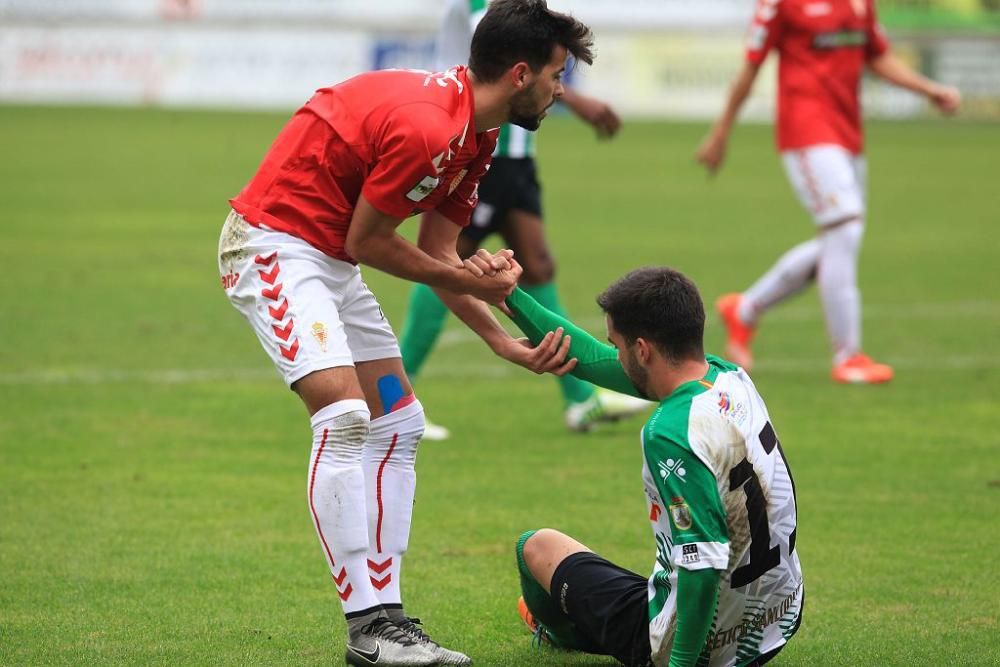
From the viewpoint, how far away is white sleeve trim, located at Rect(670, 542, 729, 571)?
3.93m

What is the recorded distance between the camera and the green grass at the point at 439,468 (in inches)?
201

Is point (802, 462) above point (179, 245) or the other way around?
above

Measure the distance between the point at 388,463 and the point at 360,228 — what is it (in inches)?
34.5

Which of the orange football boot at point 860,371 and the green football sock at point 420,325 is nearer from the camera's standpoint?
the green football sock at point 420,325

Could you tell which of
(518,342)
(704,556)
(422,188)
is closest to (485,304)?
(518,342)

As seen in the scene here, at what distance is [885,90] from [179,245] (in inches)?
908

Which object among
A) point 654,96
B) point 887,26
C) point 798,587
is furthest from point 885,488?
point 887,26

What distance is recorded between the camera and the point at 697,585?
394 centimetres

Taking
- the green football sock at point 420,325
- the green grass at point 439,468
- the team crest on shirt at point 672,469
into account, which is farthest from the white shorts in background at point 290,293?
the green football sock at point 420,325

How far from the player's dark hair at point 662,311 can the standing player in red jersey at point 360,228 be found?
1.78ft

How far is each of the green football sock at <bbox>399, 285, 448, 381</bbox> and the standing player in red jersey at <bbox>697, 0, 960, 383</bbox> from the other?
8.77 feet

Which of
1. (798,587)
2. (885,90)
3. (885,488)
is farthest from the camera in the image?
(885,90)

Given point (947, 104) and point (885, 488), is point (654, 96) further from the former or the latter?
point (885, 488)

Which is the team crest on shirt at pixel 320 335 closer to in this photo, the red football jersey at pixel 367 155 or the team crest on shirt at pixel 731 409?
the red football jersey at pixel 367 155
